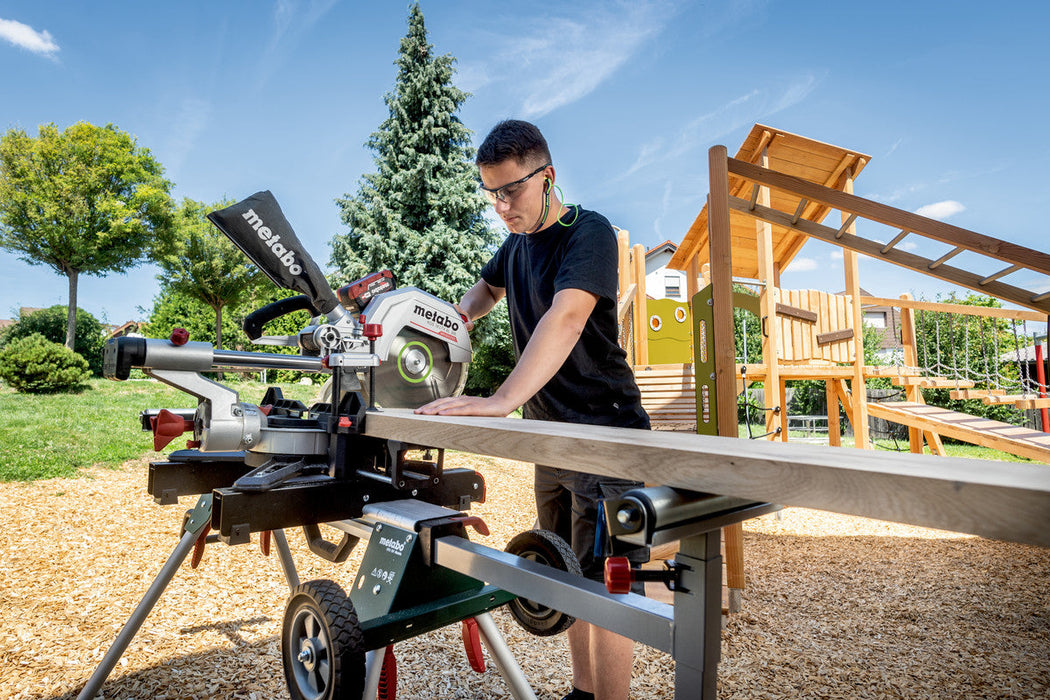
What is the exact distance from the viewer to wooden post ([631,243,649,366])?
233 inches

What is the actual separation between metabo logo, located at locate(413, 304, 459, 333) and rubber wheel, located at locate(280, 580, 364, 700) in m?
1.03

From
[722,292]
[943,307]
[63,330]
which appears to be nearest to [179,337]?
[722,292]

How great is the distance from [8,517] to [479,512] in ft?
11.2

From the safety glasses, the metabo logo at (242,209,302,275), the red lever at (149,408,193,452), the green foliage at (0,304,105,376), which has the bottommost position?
the red lever at (149,408,193,452)

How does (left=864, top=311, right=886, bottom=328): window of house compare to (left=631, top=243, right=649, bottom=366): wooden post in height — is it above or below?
above

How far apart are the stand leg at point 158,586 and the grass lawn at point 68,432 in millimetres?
4100

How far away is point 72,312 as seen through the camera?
14773 mm

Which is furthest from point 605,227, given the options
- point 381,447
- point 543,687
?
point 543,687

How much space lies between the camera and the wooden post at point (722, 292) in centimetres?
279

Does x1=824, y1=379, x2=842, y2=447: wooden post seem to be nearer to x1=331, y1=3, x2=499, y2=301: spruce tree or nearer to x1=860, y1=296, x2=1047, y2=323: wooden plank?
x1=860, y1=296, x2=1047, y2=323: wooden plank

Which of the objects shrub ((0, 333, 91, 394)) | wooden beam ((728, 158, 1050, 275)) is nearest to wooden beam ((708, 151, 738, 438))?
wooden beam ((728, 158, 1050, 275))

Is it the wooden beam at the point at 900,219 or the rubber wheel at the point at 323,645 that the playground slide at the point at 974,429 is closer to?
the wooden beam at the point at 900,219

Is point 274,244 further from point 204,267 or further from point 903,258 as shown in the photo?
point 204,267

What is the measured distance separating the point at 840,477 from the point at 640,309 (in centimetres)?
573
